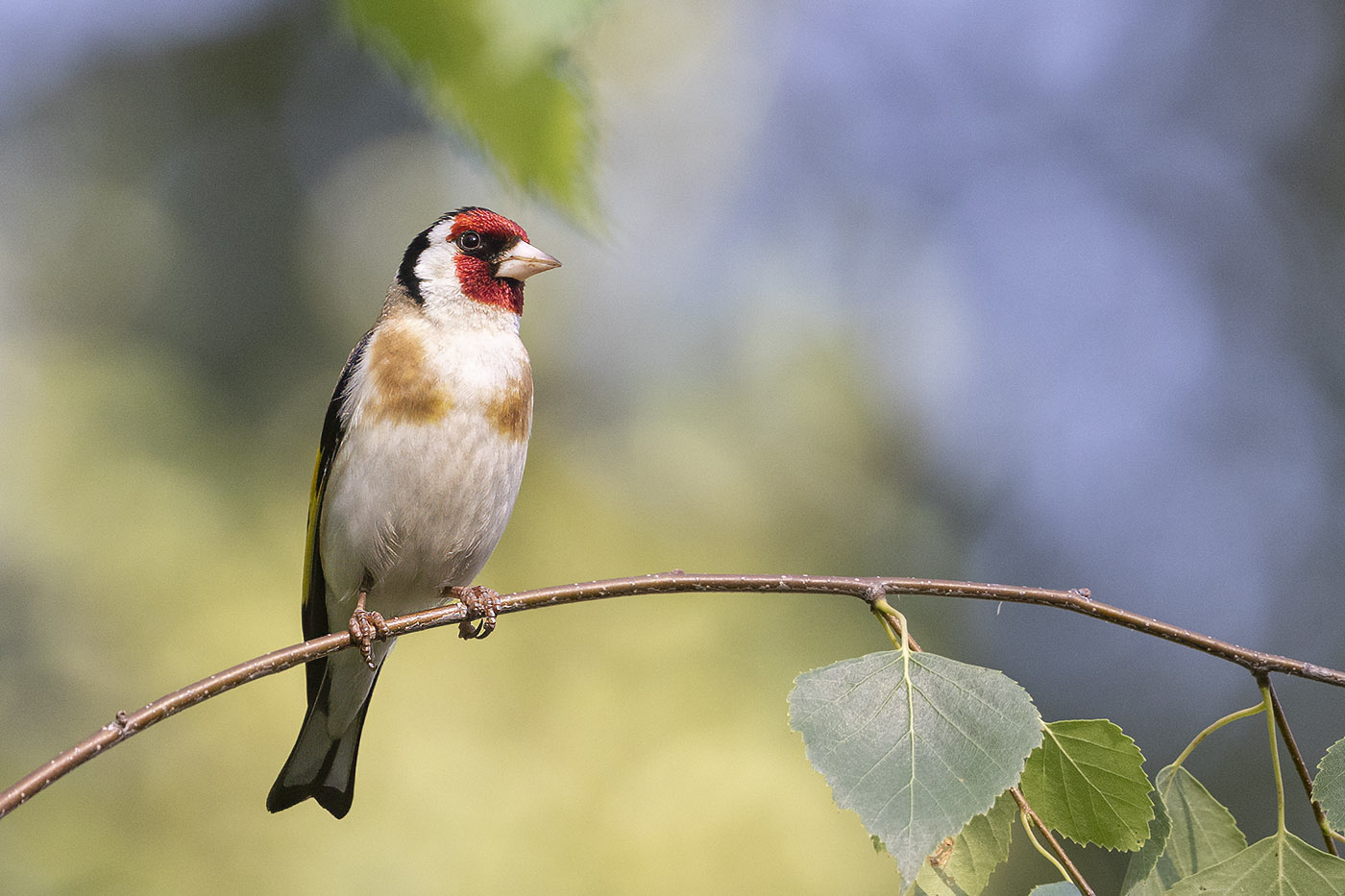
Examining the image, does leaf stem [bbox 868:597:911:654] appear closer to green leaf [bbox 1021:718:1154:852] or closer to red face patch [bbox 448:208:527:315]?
green leaf [bbox 1021:718:1154:852]

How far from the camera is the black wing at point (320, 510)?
3375 mm

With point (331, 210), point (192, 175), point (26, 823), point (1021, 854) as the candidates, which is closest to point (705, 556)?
point (1021, 854)

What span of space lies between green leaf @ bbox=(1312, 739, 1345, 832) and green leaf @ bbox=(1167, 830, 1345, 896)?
6 cm

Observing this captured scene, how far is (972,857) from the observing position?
6.12 ft

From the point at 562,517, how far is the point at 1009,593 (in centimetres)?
595

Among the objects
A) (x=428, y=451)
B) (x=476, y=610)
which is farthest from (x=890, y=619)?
(x=428, y=451)

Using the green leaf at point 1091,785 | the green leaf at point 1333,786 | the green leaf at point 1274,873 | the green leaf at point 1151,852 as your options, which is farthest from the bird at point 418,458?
the green leaf at point 1333,786

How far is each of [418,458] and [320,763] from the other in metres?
1.13

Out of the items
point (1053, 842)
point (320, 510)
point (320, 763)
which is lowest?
point (320, 763)

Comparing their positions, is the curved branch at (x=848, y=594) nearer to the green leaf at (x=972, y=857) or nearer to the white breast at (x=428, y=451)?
Answer: the green leaf at (x=972, y=857)

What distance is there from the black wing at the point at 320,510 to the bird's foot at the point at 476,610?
0.45 meters

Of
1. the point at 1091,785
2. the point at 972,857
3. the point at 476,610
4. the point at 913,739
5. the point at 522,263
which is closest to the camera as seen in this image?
the point at 913,739

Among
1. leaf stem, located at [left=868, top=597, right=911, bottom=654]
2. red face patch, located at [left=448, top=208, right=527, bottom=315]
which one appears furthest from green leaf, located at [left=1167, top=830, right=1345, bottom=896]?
red face patch, located at [left=448, top=208, right=527, bottom=315]

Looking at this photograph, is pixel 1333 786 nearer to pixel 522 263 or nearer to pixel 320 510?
pixel 522 263
